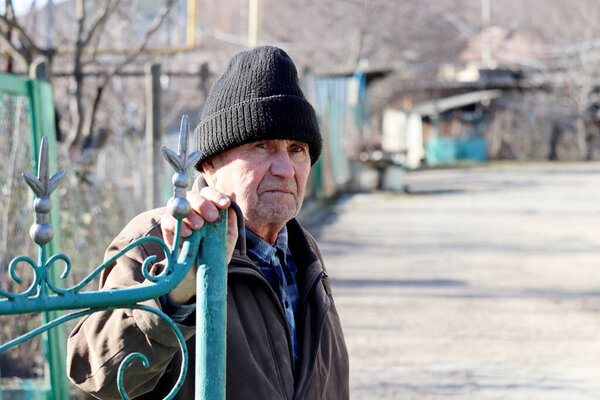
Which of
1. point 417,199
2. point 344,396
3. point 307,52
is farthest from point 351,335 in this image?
point 307,52

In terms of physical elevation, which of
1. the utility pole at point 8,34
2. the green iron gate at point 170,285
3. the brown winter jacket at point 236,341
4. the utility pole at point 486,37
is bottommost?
the brown winter jacket at point 236,341

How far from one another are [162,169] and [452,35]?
160 ft

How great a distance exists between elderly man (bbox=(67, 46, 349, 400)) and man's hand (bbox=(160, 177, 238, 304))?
0.53 ft

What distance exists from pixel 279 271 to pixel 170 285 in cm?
77

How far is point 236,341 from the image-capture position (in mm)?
2131

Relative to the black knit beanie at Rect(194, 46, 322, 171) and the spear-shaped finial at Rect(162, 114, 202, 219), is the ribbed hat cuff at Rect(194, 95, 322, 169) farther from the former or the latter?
the spear-shaped finial at Rect(162, 114, 202, 219)

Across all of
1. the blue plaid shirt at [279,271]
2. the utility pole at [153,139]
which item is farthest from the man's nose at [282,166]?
the utility pole at [153,139]

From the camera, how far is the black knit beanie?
89.0 inches

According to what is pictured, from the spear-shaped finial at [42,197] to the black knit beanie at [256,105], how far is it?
801 mm

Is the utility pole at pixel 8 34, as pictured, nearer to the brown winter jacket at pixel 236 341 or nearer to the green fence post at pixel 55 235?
the green fence post at pixel 55 235

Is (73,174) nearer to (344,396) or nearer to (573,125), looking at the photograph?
(344,396)

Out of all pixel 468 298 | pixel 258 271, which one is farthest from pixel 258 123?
pixel 468 298

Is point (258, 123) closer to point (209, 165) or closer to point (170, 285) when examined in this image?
point (209, 165)

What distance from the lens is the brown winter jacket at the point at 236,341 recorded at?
75.0 inches
